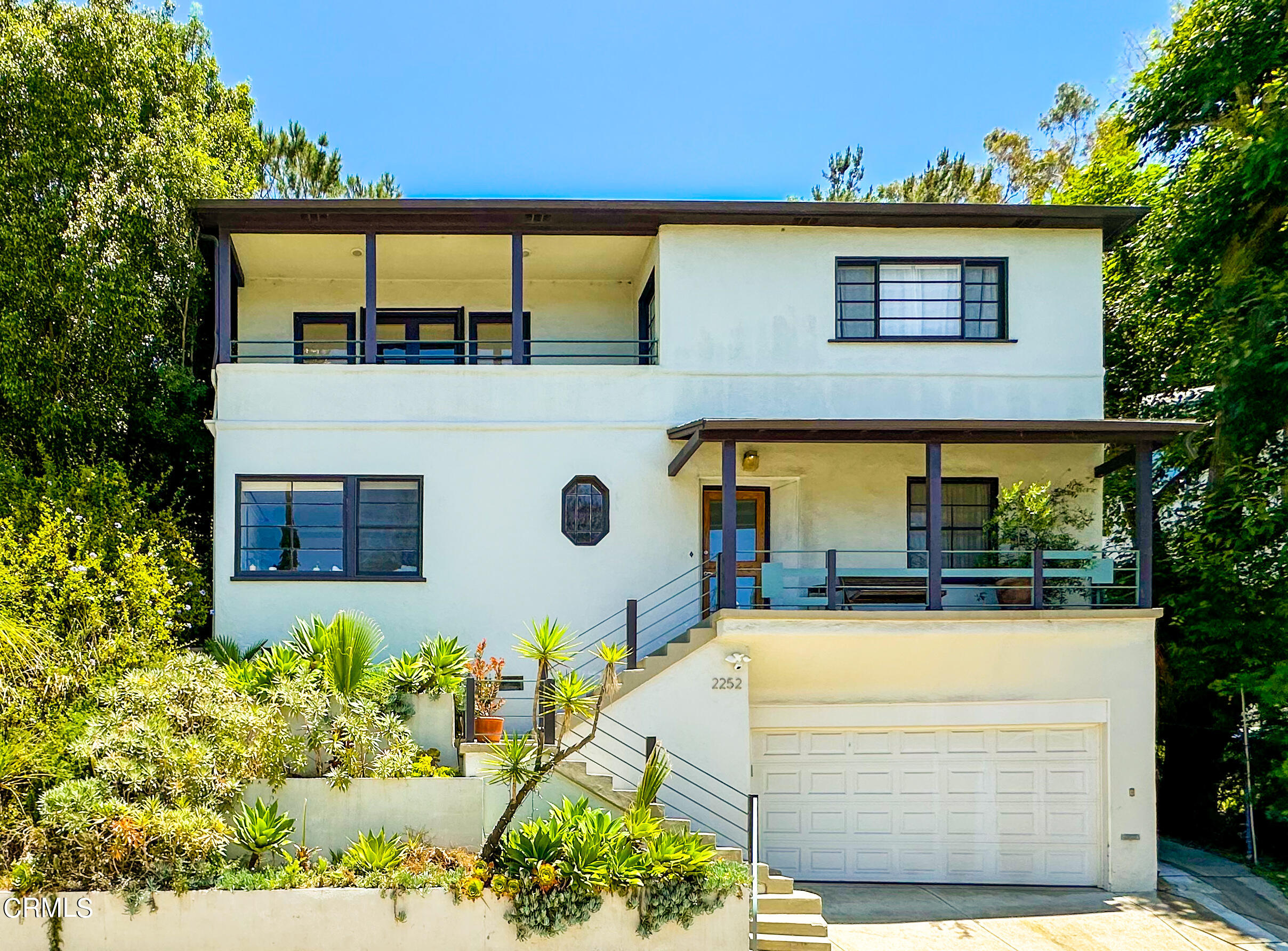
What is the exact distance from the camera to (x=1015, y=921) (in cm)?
1209

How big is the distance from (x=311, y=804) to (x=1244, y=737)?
13.0m

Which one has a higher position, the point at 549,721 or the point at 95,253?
the point at 95,253

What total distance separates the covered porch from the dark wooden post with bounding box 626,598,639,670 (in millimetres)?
1044

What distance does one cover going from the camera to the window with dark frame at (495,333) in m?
16.8

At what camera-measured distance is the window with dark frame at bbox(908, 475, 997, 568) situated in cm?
1501

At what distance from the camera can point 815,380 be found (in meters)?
14.8

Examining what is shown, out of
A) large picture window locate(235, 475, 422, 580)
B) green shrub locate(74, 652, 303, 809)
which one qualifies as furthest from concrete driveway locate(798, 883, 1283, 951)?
large picture window locate(235, 475, 422, 580)

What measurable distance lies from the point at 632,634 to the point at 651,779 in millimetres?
2654

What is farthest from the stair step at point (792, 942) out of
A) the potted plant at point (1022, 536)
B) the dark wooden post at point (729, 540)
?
the potted plant at point (1022, 536)

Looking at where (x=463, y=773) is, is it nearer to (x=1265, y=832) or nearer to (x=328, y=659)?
(x=328, y=659)

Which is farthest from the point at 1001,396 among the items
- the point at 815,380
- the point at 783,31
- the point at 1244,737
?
the point at 783,31

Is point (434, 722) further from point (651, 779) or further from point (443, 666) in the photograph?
point (651, 779)

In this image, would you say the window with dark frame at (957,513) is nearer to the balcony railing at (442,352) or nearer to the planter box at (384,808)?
the balcony railing at (442,352)

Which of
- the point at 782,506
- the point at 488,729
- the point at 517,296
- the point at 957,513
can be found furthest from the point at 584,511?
the point at 957,513
